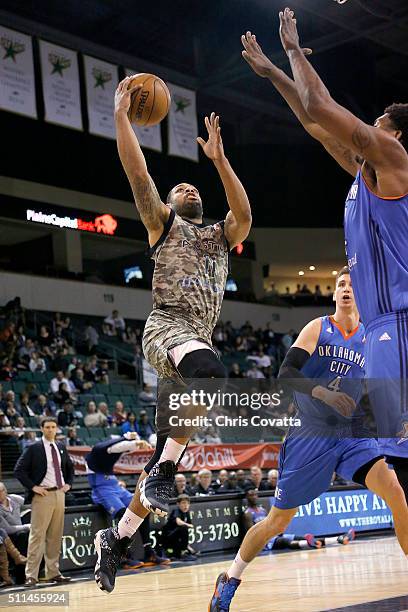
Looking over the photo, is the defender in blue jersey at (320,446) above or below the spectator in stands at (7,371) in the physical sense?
below

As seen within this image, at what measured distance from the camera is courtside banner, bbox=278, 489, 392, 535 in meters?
14.7

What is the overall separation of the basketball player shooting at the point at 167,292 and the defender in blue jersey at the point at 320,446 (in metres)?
0.76

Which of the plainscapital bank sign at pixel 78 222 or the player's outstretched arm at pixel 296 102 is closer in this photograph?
the player's outstretched arm at pixel 296 102

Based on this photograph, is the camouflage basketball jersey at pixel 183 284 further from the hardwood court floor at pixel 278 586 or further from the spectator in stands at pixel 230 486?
the spectator in stands at pixel 230 486

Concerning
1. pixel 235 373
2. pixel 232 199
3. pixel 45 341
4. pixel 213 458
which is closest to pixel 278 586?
pixel 232 199

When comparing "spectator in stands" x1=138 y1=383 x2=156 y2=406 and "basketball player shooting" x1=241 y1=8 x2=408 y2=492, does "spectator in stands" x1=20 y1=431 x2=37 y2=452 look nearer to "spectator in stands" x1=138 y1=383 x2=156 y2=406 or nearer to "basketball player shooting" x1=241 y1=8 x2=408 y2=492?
"spectator in stands" x1=138 y1=383 x2=156 y2=406

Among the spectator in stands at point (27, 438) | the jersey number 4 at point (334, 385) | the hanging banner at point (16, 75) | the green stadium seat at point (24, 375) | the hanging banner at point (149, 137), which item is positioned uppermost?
the hanging banner at point (16, 75)

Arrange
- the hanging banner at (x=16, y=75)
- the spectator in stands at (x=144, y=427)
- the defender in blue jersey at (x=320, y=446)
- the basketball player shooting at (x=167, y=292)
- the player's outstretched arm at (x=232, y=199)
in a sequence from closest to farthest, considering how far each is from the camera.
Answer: the basketball player shooting at (x=167, y=292) < the defender in blue jersey at (x=320, y=446) < the player's outstretched arm at (x=232, y=199) < the spectator in stands at (x=144, y=427) < the hanging banner at (x=16, y=75)

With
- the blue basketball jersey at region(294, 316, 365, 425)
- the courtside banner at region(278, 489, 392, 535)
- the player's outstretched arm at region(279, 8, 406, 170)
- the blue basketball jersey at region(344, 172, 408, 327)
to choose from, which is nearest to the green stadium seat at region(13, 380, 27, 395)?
the courtside banner at region(278, 489, 392, 535)

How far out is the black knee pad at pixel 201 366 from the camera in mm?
4496

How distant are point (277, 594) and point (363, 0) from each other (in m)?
17.7

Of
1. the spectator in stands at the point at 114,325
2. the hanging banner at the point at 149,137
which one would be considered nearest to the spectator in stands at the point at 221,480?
the hanging banner at the point at 149,137

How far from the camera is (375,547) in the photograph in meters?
12.9

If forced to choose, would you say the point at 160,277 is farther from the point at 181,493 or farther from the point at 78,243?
the point at 78,243
